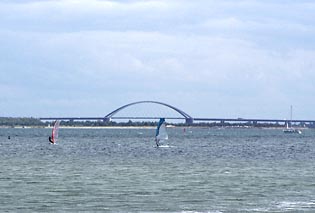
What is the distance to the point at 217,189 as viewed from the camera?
155ft

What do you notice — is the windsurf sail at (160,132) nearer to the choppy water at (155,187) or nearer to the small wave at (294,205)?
the choppy water at (155,187)

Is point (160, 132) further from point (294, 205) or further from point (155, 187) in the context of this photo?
point (294, 205)

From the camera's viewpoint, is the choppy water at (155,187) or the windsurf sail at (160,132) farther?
the windsurf sail at (160,132)

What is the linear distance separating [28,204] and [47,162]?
112 feet

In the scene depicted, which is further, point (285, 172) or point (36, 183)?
point (285, 172)

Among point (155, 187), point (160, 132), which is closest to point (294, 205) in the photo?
point (155, 187)

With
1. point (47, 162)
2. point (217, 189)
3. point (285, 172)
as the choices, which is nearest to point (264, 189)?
point (217, 189)

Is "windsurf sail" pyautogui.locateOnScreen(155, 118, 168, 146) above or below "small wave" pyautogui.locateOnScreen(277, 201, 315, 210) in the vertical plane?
above

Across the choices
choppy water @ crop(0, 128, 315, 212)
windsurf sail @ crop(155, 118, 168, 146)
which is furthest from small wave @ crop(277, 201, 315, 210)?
windsurf sail @ crop(155, 118, 168, 146)

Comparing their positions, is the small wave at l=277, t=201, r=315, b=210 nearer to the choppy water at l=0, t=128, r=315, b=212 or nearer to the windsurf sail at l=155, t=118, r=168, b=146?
the choppy water at l=0, t=128, r=315, b=212

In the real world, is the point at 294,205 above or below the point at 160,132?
below

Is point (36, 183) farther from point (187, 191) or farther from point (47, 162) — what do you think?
point (47, 162)

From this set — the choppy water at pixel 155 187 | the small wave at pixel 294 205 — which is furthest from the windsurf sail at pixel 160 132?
the small wave at pixel 294 205

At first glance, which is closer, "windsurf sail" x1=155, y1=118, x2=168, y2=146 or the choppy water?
the choppy water
